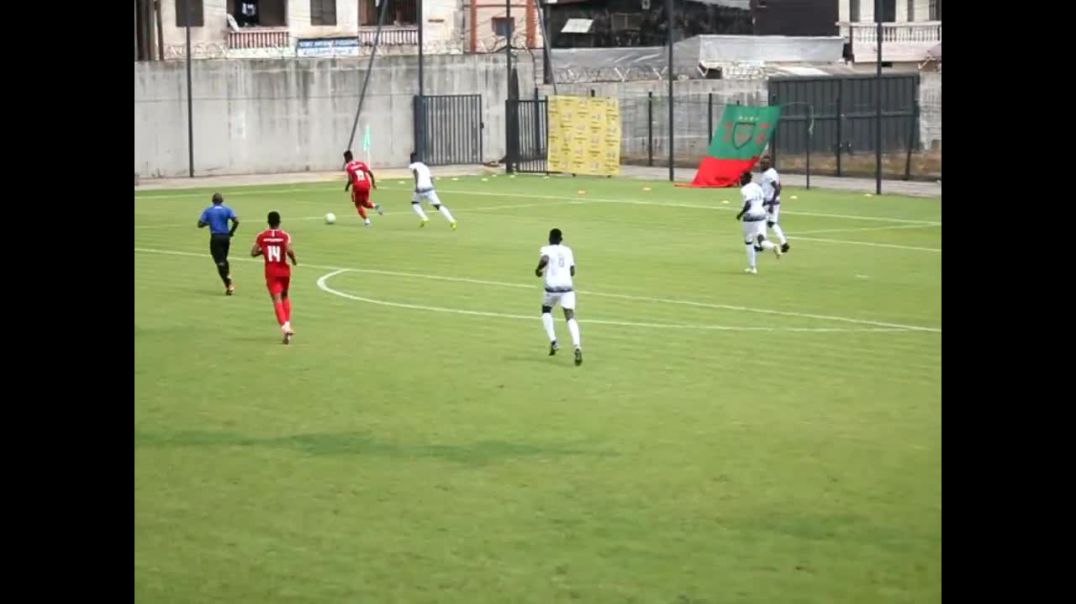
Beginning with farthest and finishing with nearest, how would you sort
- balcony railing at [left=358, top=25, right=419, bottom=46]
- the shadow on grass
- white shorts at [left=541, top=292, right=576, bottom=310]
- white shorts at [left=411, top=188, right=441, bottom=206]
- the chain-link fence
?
balcony railing at [left=358, top=25, right=419, bottom=46]
the chain-link fence
white shorts at [left=411, top=188, right=441, bottom=206]
white shorts at [left=541, top=292, right=576, bottom=310]
the shadow on grass

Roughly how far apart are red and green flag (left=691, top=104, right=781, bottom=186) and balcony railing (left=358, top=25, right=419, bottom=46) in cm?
3028

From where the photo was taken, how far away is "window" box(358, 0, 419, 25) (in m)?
83.1

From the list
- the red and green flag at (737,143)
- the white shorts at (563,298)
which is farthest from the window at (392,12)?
the white shorts at (563,298)

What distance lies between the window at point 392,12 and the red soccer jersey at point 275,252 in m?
60.7

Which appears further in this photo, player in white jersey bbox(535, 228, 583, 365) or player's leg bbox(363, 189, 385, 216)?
player's leg bbox(363, 189, 385, 216)

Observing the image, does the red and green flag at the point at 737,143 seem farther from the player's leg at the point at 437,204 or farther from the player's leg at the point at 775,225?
the player's leg at the point at 775,225

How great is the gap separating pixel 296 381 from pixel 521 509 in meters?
7.18

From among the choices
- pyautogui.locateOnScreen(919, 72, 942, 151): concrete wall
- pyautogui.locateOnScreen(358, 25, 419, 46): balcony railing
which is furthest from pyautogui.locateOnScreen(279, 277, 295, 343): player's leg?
pyautogui.locateOnScreen(358, 25, 419, 46): balcony railing

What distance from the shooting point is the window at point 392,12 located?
3273 inches

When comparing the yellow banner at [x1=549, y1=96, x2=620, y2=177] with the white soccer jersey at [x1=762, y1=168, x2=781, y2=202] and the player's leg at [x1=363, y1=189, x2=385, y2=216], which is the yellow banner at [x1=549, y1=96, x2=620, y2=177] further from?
the white soccer jersey at [x1=762, y1=168, x2=781, y2=202]

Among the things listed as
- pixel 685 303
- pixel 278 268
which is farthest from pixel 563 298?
pixel 685 303

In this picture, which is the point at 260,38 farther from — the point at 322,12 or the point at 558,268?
the point at 558,268
